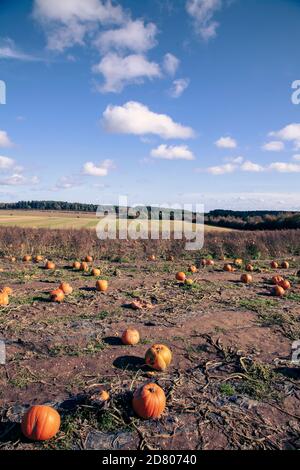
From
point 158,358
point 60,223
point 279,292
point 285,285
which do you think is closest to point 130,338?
point 158,358

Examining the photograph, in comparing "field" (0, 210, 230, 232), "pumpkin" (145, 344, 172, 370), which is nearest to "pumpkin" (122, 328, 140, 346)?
"pumpkin" (145, 344, 172, 370)

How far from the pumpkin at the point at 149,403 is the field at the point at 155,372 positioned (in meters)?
0.11

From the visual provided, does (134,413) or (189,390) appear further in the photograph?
(189,390)

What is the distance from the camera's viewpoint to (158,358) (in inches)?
195

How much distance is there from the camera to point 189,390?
4473 millimetres

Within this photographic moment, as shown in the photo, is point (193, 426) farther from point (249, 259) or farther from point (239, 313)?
point (249, 259)

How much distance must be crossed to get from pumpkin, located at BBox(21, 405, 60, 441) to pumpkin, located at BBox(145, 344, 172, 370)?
1.77 m

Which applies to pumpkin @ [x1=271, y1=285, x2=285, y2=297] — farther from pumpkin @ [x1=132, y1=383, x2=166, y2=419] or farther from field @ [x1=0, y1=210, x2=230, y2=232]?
field @ [x1=0, y1=210, x2=230, y2=232]

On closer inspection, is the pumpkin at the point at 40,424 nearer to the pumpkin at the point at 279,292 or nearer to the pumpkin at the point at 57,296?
the pumpkin at the point at 57,296

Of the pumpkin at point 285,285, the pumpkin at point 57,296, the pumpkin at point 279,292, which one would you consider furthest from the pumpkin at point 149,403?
the pumpkin at point 285,285

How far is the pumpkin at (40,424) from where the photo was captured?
347 cm

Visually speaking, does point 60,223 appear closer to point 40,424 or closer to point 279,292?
point 279,292
